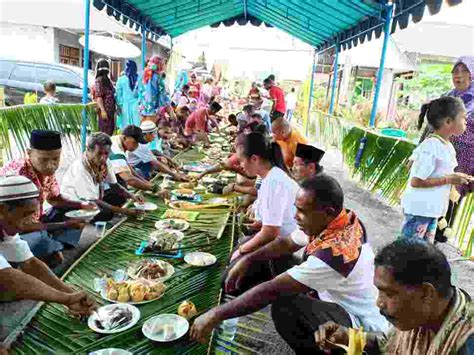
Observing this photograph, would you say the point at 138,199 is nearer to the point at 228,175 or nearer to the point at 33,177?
the point at 33,177

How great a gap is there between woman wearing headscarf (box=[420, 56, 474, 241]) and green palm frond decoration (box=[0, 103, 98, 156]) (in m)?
3.99

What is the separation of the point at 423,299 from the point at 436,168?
81.4 inches

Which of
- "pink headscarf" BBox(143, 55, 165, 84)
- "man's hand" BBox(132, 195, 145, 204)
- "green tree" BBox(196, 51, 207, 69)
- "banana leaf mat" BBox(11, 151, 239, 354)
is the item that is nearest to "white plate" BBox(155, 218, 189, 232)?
"banana leaf mat" BBox(11, 151, 239, 354)

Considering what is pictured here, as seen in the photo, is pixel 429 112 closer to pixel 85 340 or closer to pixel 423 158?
pixel 423 158

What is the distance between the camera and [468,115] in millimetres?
3576

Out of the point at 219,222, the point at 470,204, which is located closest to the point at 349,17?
the point at 470,204

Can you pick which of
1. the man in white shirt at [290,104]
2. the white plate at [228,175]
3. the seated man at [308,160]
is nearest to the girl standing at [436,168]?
the seated man at [308,160]

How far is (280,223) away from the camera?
2.67 meters

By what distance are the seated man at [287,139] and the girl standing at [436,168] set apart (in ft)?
5.72

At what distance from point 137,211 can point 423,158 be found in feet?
8.22

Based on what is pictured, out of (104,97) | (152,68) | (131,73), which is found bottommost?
(104,97)

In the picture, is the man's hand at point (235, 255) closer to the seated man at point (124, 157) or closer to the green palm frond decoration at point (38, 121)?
the seated man at point (124, 157)

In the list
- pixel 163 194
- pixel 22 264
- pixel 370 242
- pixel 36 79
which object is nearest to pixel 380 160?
pixel 370 242

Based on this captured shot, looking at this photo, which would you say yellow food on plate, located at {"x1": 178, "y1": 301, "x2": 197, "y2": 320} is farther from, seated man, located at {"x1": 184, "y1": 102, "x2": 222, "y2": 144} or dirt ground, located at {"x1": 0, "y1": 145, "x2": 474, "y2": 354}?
seated man, located at {"x1": 184, "y1": 102, "x2": 222, "y2": 144}
